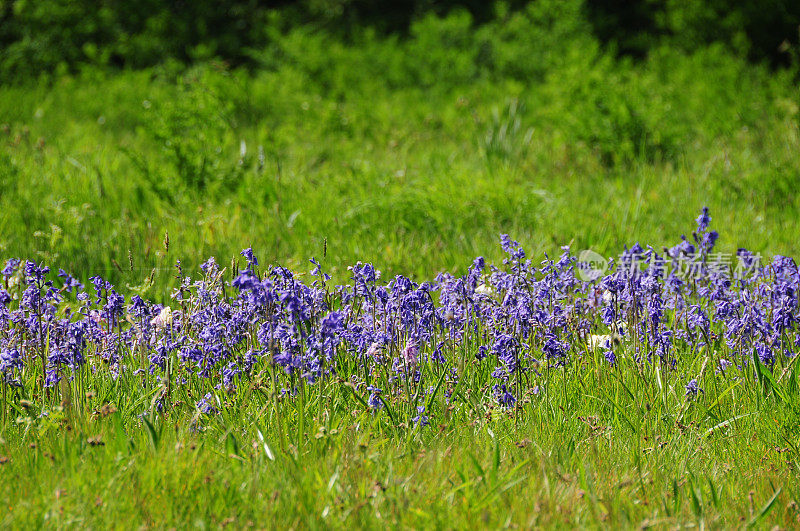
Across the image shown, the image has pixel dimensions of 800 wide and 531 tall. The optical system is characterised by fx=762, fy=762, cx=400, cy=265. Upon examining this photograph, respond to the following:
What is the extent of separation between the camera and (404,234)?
205 inches

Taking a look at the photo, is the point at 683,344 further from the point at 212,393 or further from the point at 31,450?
the point at 31,450

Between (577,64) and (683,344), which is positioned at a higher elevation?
(577,64)

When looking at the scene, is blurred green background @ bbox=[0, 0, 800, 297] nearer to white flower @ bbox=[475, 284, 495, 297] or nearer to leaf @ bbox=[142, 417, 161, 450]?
white flower @ bbox=[475, 284, 495, 297]

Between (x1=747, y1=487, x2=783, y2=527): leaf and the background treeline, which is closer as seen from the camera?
(x1=747, y1=487, x2=783, y2=527): leaf

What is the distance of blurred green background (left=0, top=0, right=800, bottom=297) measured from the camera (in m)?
5.06

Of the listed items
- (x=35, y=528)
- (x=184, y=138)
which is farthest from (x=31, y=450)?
(x=184, y=138)

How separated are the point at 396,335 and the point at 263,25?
34.7 ft

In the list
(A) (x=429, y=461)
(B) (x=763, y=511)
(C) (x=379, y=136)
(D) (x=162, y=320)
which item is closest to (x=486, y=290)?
(A) (x=429, y=461)

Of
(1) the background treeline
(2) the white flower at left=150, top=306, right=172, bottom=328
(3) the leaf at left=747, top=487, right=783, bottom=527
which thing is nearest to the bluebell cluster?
(2) the white flower at left=150, top=306, right=172, bottom=328

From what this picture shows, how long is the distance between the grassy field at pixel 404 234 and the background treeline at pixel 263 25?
2.05 feet

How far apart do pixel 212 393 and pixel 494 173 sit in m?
3.83

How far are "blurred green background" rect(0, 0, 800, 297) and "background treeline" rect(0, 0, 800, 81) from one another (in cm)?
4

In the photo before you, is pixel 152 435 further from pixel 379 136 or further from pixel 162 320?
pixel 379 136

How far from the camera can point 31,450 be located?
2.47 meters
